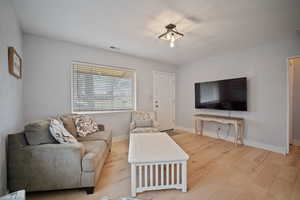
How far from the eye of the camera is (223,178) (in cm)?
188

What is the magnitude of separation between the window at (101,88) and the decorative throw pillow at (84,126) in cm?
66

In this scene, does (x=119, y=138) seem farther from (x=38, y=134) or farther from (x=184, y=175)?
(x=184, y=175)

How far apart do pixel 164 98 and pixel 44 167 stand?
3669mm

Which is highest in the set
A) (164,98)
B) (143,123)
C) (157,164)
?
(164,98)

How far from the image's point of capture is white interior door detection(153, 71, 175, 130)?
14.5 ft

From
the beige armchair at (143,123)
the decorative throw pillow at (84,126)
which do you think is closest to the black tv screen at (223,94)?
the beige armchair at (143,123)

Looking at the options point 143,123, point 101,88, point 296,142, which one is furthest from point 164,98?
point 296,142

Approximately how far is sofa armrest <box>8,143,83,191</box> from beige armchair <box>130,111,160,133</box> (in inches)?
62.8

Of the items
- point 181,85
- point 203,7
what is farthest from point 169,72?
point 203,7

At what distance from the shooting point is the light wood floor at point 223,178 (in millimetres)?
1550

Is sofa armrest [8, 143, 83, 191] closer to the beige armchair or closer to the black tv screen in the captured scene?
the beige armchair

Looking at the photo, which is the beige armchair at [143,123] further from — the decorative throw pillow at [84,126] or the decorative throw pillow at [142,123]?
the decorative throw pillow at [84,126]

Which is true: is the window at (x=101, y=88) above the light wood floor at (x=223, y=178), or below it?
above

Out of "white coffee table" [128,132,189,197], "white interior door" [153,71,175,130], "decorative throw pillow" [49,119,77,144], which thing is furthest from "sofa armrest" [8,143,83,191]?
"white interior door" [153,71,175,130]
